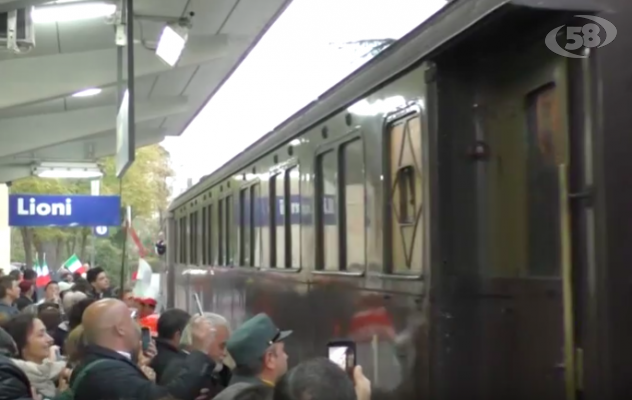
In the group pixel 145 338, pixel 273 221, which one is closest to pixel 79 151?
pixel 273 221

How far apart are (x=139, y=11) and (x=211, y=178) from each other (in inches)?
118

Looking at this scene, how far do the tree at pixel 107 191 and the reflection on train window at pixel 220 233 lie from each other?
21.3 meters

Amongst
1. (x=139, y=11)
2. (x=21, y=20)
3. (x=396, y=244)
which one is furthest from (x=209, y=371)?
(x=139, y=11)

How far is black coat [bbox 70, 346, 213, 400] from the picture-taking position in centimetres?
415

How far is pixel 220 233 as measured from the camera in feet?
40.7

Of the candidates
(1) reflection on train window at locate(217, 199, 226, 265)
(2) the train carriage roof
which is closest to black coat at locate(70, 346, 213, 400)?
(2) the train carriage roof

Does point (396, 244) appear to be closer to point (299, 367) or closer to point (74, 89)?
point (299, 367)

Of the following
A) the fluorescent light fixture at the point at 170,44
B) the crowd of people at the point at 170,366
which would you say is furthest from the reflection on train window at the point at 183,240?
the crowd of people at the point at 170,366

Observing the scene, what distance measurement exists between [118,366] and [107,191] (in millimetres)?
38284

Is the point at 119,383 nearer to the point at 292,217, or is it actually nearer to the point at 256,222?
the point at 292,217

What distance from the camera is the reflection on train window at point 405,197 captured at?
4.60 meters

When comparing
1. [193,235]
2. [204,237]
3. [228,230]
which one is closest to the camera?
[228,230]

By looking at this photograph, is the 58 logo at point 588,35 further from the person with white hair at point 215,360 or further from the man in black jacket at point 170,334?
the man in black jacket at point 170,334

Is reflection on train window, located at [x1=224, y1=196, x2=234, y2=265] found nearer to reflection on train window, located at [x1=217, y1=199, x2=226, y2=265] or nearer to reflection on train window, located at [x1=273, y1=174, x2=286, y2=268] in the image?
reflection on train window, located at [x1=217, y1=199, x2=226, y2=265]
